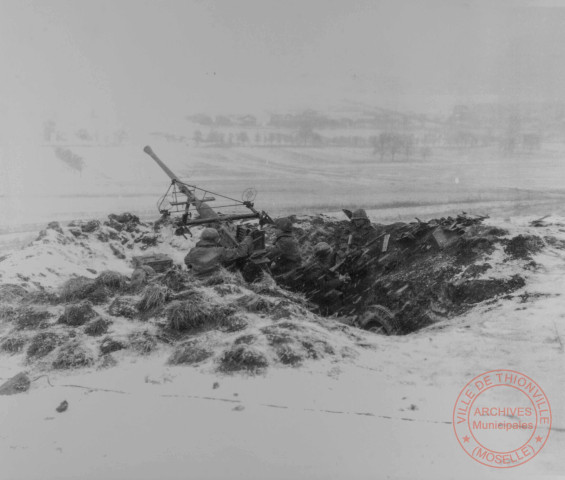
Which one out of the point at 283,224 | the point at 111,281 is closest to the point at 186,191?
the point at 283,224

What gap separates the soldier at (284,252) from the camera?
7.50m

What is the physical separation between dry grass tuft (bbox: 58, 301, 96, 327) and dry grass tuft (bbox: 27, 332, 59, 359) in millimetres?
318

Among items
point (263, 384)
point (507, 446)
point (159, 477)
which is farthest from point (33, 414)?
point (507, 446)

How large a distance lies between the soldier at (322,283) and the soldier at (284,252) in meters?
0.26

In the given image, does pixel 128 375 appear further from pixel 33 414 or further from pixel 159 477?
pixel 159 477

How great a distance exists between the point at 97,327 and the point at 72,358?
0.62 m

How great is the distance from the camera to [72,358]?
4.11 meters

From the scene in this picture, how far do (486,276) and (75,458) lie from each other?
15.8 feet

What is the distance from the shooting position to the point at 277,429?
3232 mm

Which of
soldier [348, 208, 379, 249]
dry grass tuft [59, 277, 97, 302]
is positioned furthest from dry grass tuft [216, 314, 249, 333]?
soldier [348, 208, 379, 249]

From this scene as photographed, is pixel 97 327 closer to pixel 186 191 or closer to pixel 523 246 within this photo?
pixel 186 191

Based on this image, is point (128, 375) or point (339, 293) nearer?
point (128, 375)

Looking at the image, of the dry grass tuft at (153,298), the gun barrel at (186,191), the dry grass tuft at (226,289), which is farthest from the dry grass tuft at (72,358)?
the gun barrel at (186,191)

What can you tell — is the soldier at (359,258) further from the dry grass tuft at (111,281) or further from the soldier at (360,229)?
the dry grass tuft at (111,281)
